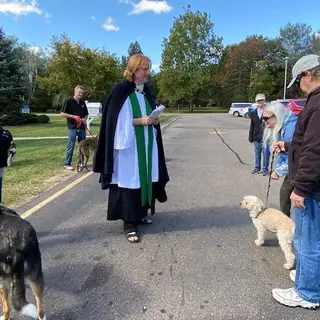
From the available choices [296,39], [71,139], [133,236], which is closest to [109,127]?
[133,236]

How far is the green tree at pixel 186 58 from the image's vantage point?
205 ft

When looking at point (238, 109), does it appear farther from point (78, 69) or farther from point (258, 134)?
point (258, 134)

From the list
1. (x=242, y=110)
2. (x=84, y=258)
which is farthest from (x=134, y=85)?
(x=242, y=110)

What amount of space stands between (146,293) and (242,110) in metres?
44.9

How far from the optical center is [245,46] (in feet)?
236

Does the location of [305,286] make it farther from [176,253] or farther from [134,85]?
[134,85]

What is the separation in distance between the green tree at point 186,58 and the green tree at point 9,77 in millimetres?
39756

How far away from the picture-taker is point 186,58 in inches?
2490

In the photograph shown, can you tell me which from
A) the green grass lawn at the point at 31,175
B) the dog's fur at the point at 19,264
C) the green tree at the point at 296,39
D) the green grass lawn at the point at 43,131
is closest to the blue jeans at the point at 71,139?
the green grass lawn at the point at 31,175

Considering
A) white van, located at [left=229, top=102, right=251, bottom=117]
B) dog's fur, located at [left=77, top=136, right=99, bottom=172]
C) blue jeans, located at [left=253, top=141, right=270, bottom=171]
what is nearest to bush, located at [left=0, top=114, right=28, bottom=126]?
dog's fur, located at [left=77, top=136, right=99, bottom=172]

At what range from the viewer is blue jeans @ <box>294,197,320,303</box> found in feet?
9.18

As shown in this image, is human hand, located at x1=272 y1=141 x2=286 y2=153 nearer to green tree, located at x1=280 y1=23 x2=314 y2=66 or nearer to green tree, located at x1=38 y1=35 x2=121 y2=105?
green tree, located at x1=38 y1=35 x2=121 y2=105

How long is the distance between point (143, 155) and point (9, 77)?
2286 centimetres

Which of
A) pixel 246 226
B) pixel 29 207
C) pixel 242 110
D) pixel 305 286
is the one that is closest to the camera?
pixel 305 286
